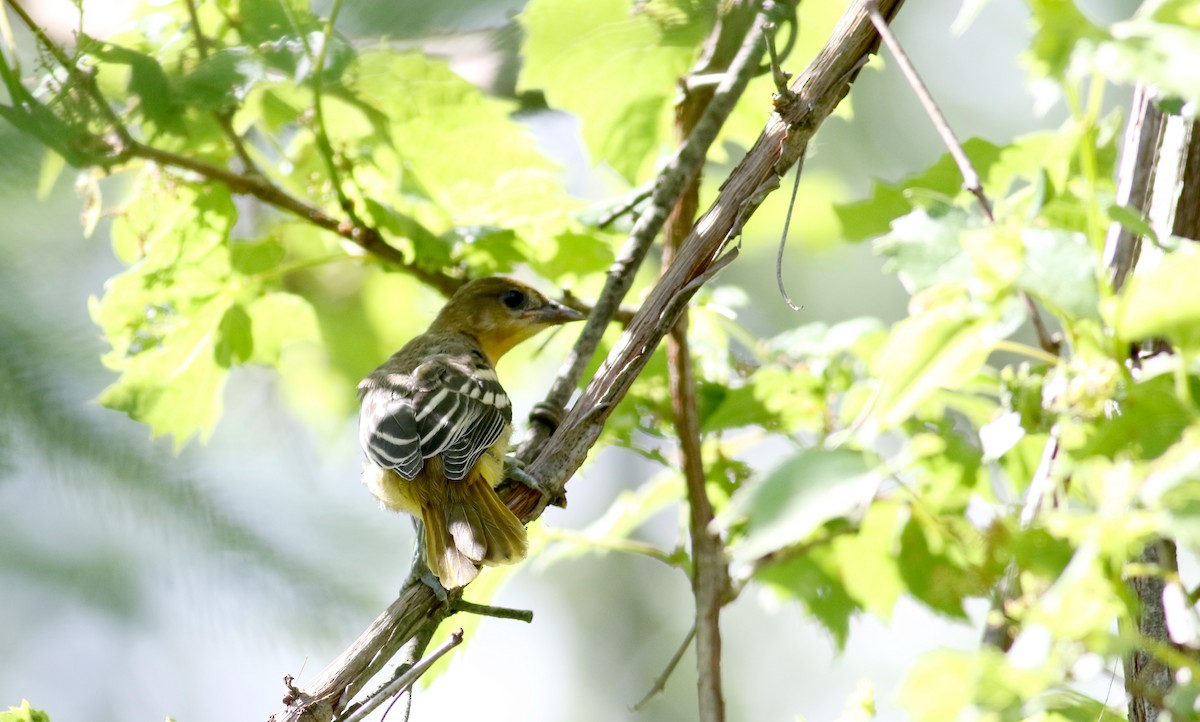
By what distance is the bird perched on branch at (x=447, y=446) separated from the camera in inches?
104

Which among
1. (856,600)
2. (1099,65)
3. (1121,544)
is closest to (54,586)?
(1121,544)

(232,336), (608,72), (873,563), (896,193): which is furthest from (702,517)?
(232,336)

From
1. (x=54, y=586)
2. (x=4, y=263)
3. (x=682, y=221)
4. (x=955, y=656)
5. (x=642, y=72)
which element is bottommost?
(x=955, y=656)

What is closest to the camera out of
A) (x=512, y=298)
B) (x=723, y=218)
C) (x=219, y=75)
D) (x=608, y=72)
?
(x=219, y=75)

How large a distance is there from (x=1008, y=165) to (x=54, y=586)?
2.18 metres

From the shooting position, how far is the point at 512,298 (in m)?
3.94

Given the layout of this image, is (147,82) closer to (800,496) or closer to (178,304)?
(800,496)

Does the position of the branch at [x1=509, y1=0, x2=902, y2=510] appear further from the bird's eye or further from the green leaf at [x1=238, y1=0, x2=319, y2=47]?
the bird's eye

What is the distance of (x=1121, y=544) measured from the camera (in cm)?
121

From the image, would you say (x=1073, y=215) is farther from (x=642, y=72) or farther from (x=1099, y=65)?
(x=642, y=72)

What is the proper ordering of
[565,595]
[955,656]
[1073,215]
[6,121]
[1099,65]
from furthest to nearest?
[565,595] → [1073,215] → [1099,65] → [955,656] → [6,121]

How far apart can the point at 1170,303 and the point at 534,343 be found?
3201mm

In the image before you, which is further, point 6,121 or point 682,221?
point 682,221

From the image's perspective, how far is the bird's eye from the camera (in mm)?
3904
